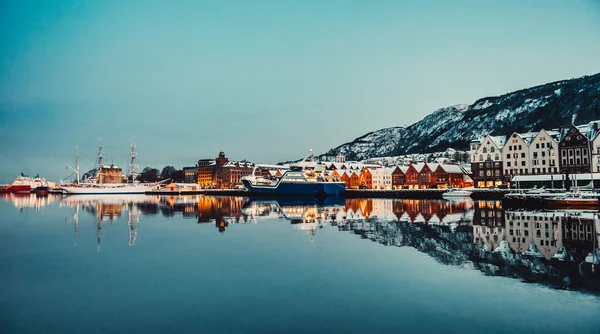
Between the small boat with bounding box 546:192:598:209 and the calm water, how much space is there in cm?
1844

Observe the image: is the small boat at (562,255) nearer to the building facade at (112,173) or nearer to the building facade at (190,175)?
the building facade at (112,173)

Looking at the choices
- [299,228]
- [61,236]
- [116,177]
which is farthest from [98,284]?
[116,177]

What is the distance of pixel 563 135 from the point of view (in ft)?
226

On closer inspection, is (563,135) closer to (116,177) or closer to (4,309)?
(4,309)

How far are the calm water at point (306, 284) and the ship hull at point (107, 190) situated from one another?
398ft

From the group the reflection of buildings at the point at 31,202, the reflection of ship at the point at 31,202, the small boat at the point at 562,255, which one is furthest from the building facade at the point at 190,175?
the small boat at the point at 562,255

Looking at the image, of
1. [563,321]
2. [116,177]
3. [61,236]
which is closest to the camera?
[563,321]

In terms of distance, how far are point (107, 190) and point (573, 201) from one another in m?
129

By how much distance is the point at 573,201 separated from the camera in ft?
121

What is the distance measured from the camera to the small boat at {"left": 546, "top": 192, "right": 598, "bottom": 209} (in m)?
36.0

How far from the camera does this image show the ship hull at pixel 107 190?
432 feet

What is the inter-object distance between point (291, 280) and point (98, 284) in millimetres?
5371

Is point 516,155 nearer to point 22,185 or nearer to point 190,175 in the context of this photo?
point 190,175

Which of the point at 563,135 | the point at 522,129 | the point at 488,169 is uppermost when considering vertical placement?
the point at 522,129
